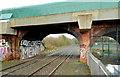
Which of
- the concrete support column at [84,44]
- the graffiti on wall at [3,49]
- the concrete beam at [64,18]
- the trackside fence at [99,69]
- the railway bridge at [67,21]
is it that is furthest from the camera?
the graffiti on wall at [3,49]

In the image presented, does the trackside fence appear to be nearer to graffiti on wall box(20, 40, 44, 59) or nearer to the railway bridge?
the railway bridge

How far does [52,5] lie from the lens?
12.4 m

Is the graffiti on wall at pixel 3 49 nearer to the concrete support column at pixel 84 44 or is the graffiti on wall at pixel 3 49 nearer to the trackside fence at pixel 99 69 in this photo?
the concrete support column at pixel 84 44

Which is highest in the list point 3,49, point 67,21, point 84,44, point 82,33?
point 67,21

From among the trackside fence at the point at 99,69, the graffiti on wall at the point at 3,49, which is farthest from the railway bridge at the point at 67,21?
the trackside fence at the point at 99,69

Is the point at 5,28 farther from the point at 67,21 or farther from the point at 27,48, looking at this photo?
the point at 67,21

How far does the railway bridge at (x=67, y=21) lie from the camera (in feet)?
30.9

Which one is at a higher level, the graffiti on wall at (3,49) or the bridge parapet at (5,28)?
the bridge parapet at (5,28)

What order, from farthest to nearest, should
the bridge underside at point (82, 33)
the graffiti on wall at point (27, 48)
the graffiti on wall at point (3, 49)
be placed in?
1. the graffiti on wall at point (27, 48)
2. the graffiti on wall at point (3, 49)
3. the bridge underside at point (82, 33)

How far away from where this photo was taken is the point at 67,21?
33.6 ft

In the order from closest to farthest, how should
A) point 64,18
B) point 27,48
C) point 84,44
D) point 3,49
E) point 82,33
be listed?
point 64,18 < point 84,44 < point 82,33 < point 3,49 < point 27,48

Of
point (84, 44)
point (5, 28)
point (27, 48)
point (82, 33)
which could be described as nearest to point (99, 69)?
point (84, 44)

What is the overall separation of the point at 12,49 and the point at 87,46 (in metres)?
9.37

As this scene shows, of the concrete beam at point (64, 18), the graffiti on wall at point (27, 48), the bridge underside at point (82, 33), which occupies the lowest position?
the graffiti on wall at point (27, 48)
